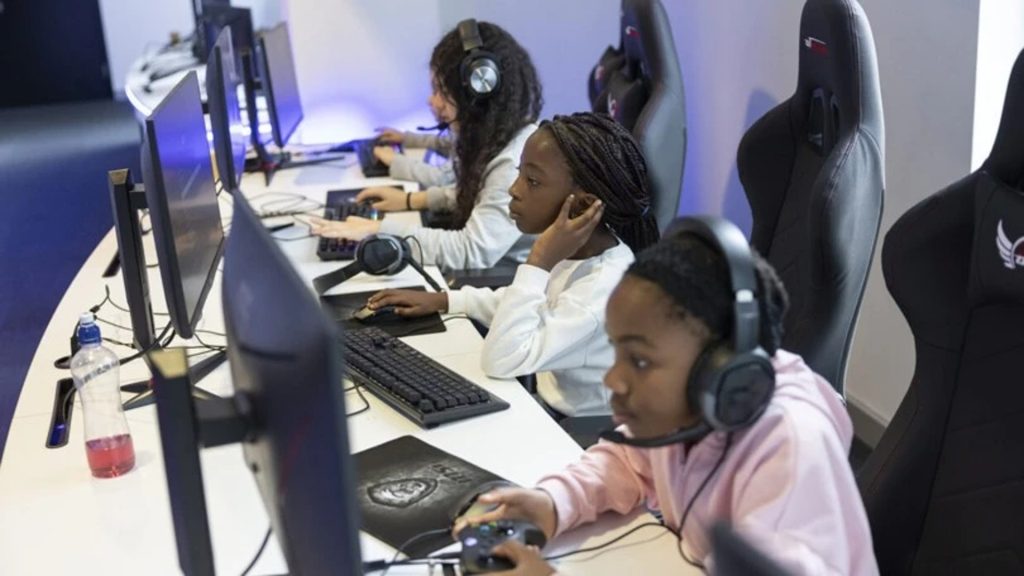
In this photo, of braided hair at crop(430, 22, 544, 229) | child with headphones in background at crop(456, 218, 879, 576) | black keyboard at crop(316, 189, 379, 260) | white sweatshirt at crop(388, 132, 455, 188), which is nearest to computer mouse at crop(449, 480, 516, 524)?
child with headphones in background at crop(456, 218, 879, 576)

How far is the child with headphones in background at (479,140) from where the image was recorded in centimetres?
254

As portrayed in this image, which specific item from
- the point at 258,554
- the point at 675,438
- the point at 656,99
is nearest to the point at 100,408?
the point at 258,554

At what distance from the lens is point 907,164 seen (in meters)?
2.44

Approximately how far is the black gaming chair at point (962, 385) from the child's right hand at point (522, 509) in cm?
38

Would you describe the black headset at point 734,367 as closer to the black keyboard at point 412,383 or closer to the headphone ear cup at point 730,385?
the headphone ear cup at point 730,385

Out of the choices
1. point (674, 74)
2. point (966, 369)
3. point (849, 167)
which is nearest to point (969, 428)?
point (966, 369)

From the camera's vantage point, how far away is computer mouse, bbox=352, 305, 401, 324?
2.07 metres

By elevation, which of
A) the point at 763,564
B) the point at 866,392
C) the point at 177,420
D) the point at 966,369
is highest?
the point at 763,564

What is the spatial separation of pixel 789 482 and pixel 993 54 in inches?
57.3

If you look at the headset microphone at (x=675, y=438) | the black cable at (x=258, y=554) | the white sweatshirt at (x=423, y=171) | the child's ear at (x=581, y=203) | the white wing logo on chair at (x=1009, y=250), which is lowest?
the white sweatshirt at (x=423, y=171)

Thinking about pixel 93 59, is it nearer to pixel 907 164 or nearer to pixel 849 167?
pixel 907 164

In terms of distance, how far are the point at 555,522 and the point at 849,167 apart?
0.66 m

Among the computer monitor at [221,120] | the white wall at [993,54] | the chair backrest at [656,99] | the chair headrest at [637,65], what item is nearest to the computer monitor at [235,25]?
the computer monitor at [221,120]

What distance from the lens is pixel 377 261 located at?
229 cm
